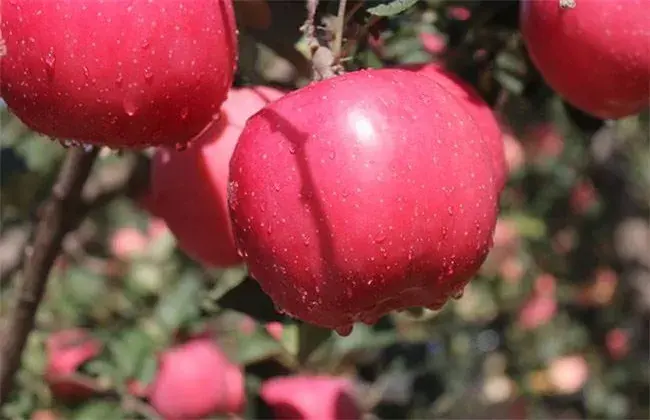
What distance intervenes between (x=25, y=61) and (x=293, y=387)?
0.77 m

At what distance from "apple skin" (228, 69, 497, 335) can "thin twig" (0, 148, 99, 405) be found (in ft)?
1.20

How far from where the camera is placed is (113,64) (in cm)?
69

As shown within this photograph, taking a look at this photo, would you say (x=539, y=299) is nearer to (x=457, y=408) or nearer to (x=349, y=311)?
(x=457, y=408)

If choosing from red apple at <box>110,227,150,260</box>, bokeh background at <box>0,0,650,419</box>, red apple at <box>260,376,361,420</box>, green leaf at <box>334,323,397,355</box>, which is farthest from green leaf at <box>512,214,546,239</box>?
red apple at <box>260,376,361,420</box>

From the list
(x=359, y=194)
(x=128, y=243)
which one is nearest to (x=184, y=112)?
(x=359, y=194)

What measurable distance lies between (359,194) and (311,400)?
70cm

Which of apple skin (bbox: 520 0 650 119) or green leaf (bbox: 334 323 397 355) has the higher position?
apple skin (bbox: 520 0 650 119)

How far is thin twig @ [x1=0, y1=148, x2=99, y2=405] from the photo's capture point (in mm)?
1052

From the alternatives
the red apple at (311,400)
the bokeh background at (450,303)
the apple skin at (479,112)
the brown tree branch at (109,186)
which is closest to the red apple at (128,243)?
the bokeh background at (450,303)

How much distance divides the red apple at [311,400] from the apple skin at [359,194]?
1.98ft

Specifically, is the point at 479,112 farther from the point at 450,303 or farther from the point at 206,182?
the point at 450,303

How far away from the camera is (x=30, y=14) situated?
27.3 inches

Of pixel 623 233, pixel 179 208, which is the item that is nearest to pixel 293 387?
pixel 179 208

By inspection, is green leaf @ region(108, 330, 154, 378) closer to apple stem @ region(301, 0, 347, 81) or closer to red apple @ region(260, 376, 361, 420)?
red apple @ region(260, 376, 361, 420)
